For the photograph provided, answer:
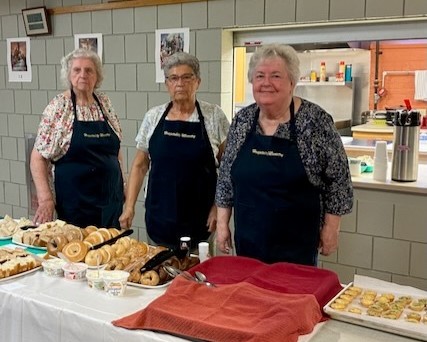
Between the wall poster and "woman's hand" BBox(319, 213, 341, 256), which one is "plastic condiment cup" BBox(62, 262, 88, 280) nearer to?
"woman's hand" BBox(319, 213, 341, 256)

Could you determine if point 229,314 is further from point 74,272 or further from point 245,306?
point 74,272

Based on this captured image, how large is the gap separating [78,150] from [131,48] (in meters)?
1.41

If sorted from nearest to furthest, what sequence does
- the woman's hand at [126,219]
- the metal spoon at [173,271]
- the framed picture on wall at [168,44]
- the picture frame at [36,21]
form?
the metal spoon at [173,271]
the woman's hand at [126,219]
the framed picture on wall at [168,44]
the picture frame at [36,21]

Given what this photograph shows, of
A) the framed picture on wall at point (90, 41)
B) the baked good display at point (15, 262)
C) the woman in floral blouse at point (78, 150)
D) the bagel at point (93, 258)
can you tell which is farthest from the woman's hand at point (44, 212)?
the framed picture on wall at point (90, 41)

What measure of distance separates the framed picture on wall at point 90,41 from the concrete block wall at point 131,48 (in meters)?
0.04

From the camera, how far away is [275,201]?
1.96 metres

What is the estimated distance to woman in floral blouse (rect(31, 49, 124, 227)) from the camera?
250cm

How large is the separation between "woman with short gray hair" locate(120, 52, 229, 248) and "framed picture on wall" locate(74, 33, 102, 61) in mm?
1623

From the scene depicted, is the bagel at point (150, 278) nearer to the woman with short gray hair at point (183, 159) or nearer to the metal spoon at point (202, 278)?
the metal spoon at point (202, 278)

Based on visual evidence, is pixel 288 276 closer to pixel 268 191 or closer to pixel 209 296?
pixel 209 296

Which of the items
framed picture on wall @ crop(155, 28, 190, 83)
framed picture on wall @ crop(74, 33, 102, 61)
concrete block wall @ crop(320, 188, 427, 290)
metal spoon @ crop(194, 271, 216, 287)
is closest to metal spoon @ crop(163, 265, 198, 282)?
metal spoon @ crop(194, 271, 216, 287)

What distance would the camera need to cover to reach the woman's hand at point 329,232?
2.03m

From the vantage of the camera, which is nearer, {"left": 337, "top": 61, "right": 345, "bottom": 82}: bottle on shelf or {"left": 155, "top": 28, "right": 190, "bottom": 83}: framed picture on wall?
{"left": 155, "top": 28, "right": 190, "bottom": 83}: framed picture on wall

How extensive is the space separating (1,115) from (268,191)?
3.31 metres
